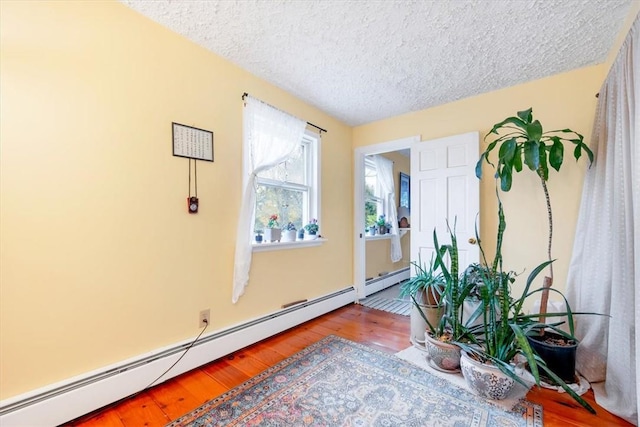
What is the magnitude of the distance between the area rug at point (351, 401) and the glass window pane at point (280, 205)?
129cm

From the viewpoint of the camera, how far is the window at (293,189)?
2578mm

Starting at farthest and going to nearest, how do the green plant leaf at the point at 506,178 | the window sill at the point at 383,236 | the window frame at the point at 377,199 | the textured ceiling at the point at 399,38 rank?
the window frame at the point at 377,199 < the window sill at the point at 383,236 < the green plant leaf at the point at 506,178 < the textured ceiling at the point at 399,38

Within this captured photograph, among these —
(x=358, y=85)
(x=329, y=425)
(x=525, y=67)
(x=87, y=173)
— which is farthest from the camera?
(x=358, y=85)

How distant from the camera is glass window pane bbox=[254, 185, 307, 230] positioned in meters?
2.56

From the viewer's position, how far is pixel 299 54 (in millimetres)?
2049

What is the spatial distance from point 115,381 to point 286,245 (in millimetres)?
1515

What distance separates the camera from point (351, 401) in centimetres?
157

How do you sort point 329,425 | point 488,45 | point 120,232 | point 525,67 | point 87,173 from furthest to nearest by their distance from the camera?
point 525,67, point 488,45, point 120,232, point 87,173, point 329,425

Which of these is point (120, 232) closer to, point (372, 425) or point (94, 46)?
point (94, 46)

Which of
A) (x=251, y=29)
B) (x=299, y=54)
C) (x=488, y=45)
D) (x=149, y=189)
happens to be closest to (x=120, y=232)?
(x=149, y=189)

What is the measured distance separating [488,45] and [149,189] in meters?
Answer: 2.58

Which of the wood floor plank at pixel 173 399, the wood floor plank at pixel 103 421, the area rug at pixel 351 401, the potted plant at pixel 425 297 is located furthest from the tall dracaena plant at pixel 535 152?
the wood floor plank at pixel 103 421

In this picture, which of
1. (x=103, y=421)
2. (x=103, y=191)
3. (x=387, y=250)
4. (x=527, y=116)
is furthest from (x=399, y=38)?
(x=387, y=250)

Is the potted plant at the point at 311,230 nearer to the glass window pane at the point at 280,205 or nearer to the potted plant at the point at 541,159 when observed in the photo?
the glass window pane at the point at 280,205
